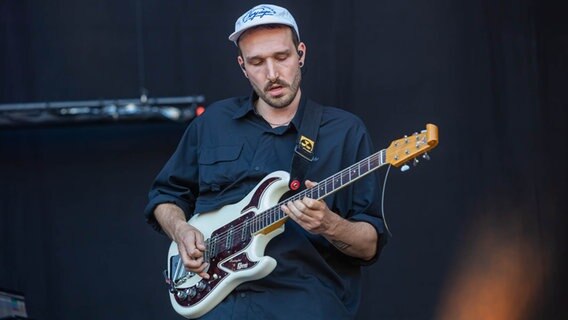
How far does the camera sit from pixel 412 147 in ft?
12.5

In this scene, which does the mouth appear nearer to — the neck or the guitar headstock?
the neck

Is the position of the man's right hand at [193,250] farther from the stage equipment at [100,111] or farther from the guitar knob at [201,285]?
the stage equipment at [100,111]

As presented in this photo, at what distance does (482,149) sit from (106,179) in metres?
1.83

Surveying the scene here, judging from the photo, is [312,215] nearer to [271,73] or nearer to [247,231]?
[247,231]

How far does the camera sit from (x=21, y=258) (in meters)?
5.54

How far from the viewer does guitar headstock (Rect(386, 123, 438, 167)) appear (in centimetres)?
376

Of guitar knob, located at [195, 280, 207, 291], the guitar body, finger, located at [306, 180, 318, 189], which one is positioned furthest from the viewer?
guitar knob, located at [195, 280, 207, 291]

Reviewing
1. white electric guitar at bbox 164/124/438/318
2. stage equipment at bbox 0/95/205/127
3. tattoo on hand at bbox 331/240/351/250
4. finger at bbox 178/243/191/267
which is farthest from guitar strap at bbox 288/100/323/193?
stage equipment at bbox 0/95/205/127

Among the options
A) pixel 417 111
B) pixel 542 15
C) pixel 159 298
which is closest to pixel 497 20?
pixel 542 15

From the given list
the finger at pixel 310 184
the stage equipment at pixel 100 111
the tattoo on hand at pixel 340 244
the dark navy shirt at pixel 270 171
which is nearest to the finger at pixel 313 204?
the finger at pixel 310 184

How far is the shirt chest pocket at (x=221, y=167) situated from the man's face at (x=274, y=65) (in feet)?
0.77

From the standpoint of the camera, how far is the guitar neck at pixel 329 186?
12.8 feet

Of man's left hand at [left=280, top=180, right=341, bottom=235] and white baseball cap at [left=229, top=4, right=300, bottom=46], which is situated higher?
white baseball cap at [left=229, top=4, right=300, bottom=46]

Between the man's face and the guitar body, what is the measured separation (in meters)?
0.33
